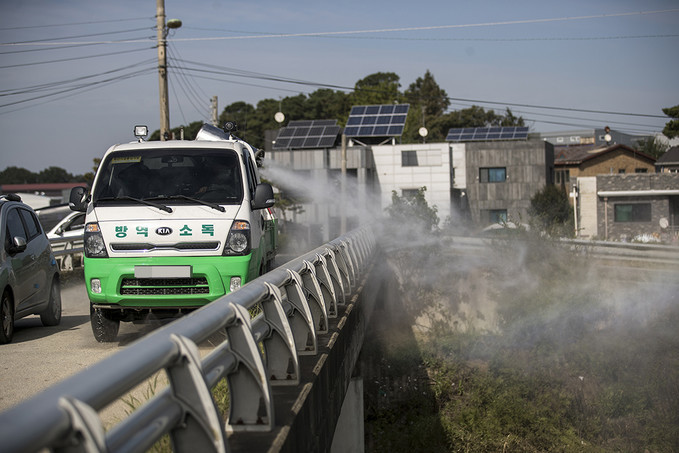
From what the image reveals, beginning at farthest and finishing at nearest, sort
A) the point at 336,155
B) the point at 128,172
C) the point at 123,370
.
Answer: the point at 336,155
the point at 128,172
the point at 123,370

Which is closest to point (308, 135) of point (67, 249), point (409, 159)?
point (409, 159)

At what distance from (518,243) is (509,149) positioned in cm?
3226

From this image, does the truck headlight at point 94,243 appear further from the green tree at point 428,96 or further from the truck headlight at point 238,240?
the green tree at point 428,96

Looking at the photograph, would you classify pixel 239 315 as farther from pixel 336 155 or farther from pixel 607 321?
pixel 336 155

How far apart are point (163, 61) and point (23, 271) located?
14566 millimetres

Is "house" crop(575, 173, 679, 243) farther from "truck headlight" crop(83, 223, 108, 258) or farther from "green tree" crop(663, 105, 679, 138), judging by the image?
"truck headlight" crop(83, 223, 108, 258)

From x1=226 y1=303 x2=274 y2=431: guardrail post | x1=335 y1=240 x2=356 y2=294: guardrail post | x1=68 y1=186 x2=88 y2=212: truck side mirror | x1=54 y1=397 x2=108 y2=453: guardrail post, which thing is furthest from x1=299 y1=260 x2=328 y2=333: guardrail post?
x1=54 y1=397 x2=108 y2=453: guardrail post

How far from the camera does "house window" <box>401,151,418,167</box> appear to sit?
55562 mm

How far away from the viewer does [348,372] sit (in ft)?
28.6

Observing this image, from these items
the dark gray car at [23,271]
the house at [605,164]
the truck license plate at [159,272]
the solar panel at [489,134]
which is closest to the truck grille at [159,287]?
the truck license plate at [159,272]

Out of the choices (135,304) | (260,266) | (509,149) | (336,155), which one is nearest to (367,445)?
(260,266)

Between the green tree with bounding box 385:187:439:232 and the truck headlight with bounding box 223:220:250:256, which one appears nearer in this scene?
the truck headlight with bounding box 223:220:250:256

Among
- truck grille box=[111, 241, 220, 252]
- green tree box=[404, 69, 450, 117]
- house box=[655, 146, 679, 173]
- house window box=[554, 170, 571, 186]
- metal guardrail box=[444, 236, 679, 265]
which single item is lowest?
metal guardrail box=[444, 236, 679, 265]

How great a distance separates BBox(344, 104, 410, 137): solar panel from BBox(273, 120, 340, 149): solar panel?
170 centimetres
